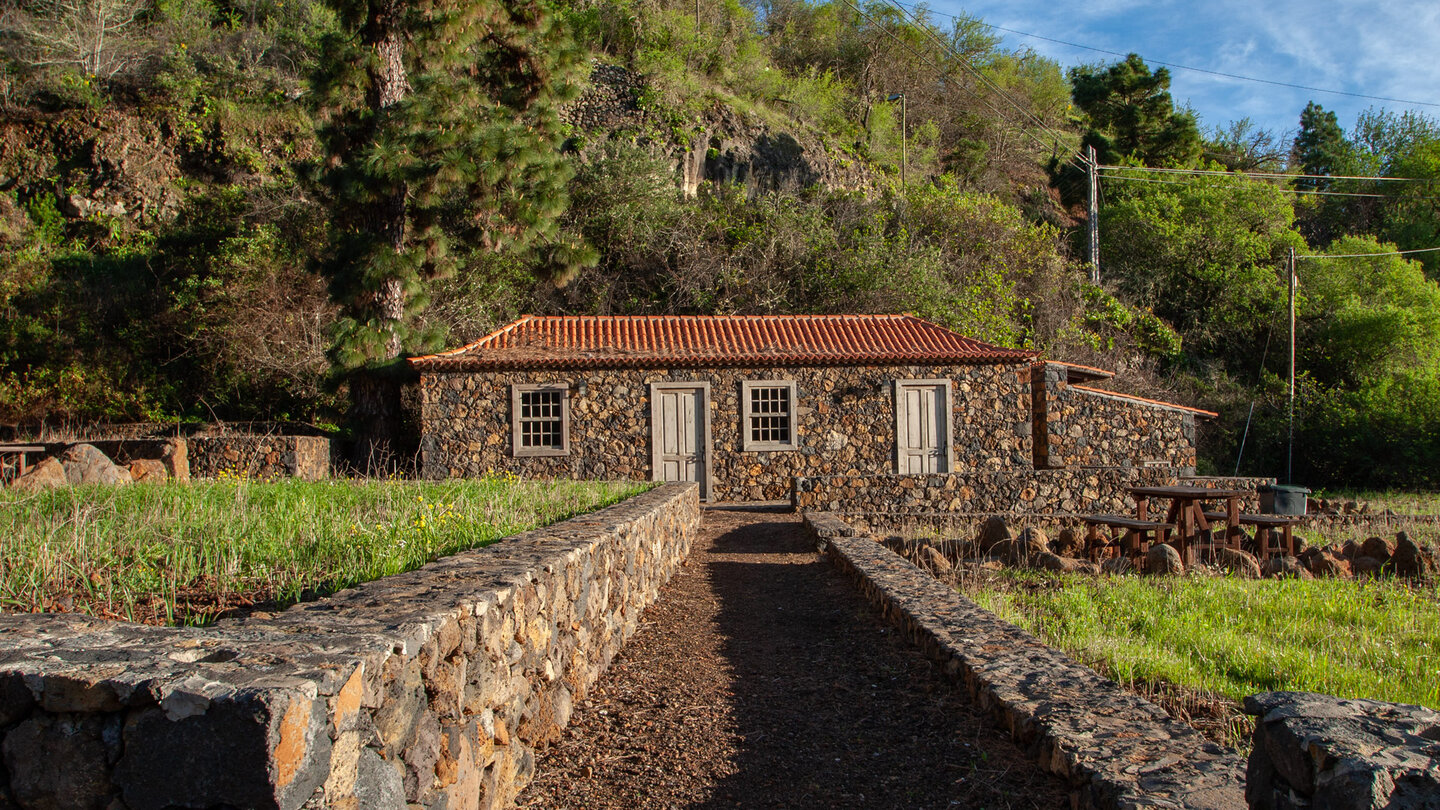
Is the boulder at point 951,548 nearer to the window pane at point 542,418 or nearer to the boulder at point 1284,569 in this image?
the boulder at point 1284,569

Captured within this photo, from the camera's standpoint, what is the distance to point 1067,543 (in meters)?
10.6

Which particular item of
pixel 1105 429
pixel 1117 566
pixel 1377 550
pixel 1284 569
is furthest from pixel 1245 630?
pixel 1105 429

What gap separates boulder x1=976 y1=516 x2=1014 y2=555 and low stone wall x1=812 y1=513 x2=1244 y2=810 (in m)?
4.68

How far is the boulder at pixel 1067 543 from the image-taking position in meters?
10.5

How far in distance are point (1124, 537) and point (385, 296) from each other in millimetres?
12401

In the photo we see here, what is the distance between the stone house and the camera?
53.6ft

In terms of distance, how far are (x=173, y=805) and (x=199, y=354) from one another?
21254 millimetres

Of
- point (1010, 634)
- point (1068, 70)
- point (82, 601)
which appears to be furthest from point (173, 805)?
point (1068, 70)

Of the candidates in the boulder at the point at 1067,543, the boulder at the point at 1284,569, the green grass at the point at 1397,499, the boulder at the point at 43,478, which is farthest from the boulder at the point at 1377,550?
the boulder at the point at 43,478

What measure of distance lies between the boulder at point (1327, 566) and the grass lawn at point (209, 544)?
24.0 feet

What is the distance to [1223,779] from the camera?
253cm

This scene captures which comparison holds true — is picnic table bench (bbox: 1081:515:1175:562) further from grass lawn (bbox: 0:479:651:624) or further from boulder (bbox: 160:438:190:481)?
boulder (bbox: 160:438:190:481)

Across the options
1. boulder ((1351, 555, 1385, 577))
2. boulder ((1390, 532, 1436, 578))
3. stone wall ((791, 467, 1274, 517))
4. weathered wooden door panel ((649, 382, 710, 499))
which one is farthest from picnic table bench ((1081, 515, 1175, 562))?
weathered wooden door panel ((649, 382, 710, 499))

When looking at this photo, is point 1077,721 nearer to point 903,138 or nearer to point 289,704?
point 289,704
